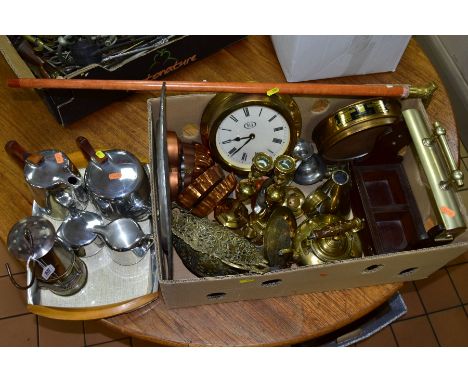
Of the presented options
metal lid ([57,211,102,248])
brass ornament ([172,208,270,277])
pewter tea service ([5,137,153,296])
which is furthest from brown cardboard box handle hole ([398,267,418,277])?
metal lid ([57,211,102,248])

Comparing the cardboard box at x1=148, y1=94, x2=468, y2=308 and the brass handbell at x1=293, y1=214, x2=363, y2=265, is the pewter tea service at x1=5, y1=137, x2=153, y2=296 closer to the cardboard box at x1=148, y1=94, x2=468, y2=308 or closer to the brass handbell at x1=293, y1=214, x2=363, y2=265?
the cardboard box at x1=148, y1=94, x2=468, y2=308

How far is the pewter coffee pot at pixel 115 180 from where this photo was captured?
0.97 meters

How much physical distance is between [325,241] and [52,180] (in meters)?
0.57

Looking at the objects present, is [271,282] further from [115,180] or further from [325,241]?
[115,180]

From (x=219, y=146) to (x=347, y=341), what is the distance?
0.59 meters

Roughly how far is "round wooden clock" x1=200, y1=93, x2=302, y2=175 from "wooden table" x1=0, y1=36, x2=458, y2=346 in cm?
19

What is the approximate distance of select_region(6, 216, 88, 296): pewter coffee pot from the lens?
89 centimetres

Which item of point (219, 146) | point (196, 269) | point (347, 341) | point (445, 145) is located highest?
point (219, 146)

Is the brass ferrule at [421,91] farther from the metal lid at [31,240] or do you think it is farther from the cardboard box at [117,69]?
the metal lid at [31,240]

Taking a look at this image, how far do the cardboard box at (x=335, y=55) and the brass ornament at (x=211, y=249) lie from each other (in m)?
0.48

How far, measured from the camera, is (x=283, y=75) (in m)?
1.28

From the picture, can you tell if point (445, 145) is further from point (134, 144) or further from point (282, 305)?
point (134, 144)

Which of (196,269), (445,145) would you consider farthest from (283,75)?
(196,269)

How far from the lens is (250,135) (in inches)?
43.5
